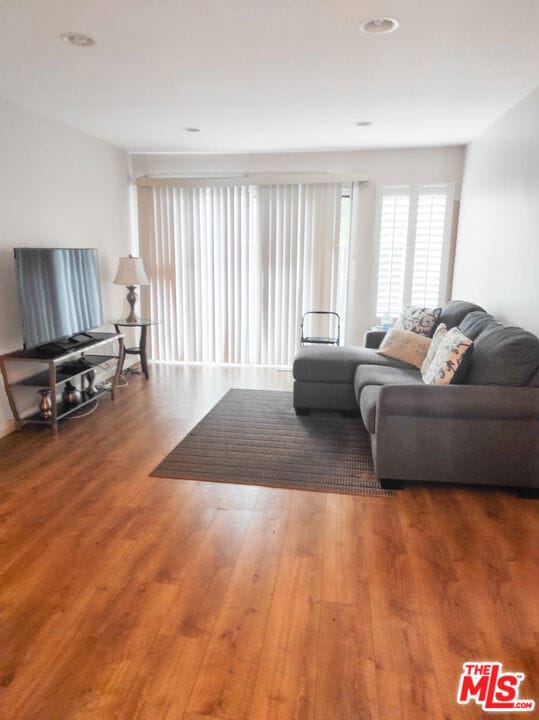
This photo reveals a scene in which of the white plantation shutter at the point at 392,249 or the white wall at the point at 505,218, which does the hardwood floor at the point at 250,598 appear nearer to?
the white wall at the point at 505,218

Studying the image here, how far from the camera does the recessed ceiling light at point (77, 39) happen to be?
2.44 m

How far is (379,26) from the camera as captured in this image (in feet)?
7.55

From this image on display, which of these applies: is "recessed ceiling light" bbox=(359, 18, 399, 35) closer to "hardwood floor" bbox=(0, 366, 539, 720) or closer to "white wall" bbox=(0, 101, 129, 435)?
"hardwood floor" bbox=(0, 366, 539, 720)

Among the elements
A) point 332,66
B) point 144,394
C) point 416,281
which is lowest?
point 144,394

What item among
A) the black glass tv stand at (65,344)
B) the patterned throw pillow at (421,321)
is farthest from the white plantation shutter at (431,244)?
the black glass tv stand at (65,344)

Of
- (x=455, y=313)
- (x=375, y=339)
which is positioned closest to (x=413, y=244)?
(x=375, y=339)

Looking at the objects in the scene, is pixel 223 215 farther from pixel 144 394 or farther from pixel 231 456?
pixel 231 456

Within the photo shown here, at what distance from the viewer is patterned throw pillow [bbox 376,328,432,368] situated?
13.2 feet

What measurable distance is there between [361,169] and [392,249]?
94cm

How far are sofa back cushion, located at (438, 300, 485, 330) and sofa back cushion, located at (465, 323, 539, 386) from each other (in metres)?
0.97

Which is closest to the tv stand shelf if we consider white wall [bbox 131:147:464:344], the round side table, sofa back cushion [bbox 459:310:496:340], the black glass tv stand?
the black glass tv stand

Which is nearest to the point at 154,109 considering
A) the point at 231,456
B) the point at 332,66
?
the point at 332,66

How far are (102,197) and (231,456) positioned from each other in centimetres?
331

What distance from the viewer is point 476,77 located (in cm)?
299
